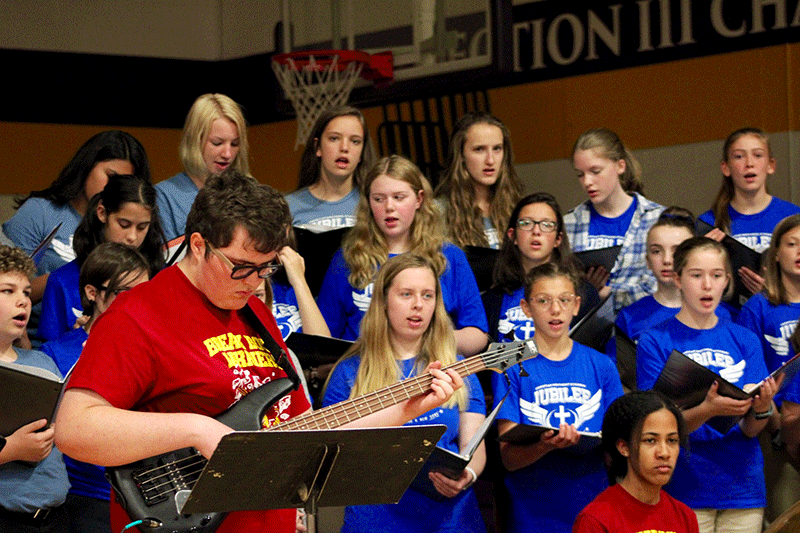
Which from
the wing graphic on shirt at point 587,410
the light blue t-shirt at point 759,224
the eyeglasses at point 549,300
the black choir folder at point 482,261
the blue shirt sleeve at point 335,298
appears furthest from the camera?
the light blue t-shirt at point 759,224

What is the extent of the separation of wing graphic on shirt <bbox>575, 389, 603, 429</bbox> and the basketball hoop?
8.27 ft

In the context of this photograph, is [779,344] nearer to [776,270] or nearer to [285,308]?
[776,270]

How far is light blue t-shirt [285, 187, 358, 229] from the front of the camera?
13.4 feet

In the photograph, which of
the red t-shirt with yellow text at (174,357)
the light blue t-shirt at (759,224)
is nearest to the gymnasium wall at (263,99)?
the light blue t-shirt at (759,224)

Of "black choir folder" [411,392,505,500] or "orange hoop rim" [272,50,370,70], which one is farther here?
"orange hoop rim" [272,50,370,70]

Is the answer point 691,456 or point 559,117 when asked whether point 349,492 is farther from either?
point 559,117

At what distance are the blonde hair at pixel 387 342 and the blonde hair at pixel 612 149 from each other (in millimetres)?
1306

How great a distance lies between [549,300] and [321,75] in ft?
8.36

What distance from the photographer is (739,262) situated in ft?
13.3

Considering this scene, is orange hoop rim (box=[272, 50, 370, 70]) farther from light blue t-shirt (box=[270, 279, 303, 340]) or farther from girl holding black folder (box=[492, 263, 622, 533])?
girl holding black folder (box=[492, 263, 622, 533])

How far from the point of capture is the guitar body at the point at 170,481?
6.31 ft

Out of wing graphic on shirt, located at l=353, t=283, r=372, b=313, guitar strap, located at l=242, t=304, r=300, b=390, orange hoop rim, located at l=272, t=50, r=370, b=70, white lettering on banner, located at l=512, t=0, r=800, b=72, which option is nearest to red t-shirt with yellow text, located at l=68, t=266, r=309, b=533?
guitar strap, located at l=242, t=304, r=300, b=390

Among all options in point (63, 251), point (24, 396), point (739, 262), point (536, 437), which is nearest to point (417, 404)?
point (536, 437)

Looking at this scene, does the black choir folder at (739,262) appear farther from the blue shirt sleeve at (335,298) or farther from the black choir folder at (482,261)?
the blue shirt sleeve at (335,298)
